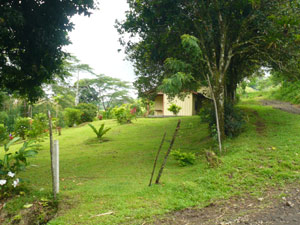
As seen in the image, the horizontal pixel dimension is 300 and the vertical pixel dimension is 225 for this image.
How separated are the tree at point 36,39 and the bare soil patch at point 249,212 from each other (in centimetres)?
508

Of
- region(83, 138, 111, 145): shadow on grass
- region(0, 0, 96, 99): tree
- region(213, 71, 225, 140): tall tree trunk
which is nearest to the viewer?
region(0, 0, 96, 99): tree

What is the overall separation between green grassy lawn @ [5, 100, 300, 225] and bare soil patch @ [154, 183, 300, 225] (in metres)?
0.23

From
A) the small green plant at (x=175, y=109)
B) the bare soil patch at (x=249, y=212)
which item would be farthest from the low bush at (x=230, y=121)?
the small green plant at (x=175, y=109)

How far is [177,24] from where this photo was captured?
8.63m

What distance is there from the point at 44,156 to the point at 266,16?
9.24 meters

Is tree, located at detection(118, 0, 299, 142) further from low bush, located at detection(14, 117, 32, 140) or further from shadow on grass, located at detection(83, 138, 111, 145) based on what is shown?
low bush, located at detection(14, 117, 32, 140)

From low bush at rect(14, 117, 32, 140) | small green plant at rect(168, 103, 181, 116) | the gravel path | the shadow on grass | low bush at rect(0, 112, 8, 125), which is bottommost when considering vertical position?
the gravel path

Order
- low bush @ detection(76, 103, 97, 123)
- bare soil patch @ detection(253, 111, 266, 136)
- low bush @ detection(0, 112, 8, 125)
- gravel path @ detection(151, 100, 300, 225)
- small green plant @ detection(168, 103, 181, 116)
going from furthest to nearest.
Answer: low bush @ detection(76, 103, 97, 123) < low bush @ detection(0, 112, 8, 125) < small green plant @ detection(168, 103, 181, 116) < bare soil patch @ detection(253, 111, 266, 136) < gravel path @ detection(151, 100, 300, 225)

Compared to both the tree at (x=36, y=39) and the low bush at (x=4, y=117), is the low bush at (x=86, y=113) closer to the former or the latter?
the low bush at (x=4, y=117)

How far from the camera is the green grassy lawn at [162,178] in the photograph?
14.8ft

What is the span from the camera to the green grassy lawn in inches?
178

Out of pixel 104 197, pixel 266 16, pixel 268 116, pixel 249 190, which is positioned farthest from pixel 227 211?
pixel 268 116

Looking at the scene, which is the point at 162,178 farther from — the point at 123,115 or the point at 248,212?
the point at 123,115

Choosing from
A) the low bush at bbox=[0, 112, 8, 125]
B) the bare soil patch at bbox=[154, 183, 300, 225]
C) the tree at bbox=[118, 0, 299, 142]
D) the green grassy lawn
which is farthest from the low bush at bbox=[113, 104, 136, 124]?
the bare soil patch at bbox=[154, 183, 300, 225]
